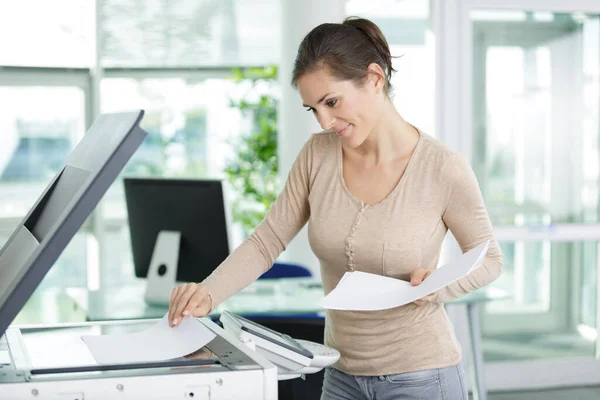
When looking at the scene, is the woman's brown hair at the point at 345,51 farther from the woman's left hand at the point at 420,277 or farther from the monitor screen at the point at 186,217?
the monitor screen at the point at 186,217

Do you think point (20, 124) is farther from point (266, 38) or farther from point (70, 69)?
point (266, 38)

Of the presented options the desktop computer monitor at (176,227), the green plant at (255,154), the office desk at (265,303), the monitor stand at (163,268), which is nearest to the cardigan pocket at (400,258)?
the office desk at (265,303)

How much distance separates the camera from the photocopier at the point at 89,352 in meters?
1.22

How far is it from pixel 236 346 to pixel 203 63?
4.71 metres

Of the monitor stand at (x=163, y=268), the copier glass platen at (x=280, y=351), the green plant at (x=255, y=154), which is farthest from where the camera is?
the green plant at (x=255, y=154)

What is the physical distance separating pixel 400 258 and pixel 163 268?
1750mm

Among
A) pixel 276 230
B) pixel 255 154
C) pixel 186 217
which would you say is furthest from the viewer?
pixel 255 154

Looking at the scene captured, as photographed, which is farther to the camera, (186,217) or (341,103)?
(186,217)

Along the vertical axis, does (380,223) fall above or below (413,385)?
above

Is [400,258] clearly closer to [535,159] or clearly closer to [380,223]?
[380,223]

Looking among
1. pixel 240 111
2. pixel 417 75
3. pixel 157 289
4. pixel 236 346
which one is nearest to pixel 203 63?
pixel 240 111

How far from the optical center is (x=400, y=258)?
1856mm

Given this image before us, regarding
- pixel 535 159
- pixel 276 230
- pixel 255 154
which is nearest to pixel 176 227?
pixel 276 230

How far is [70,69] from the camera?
5523 millimetres
